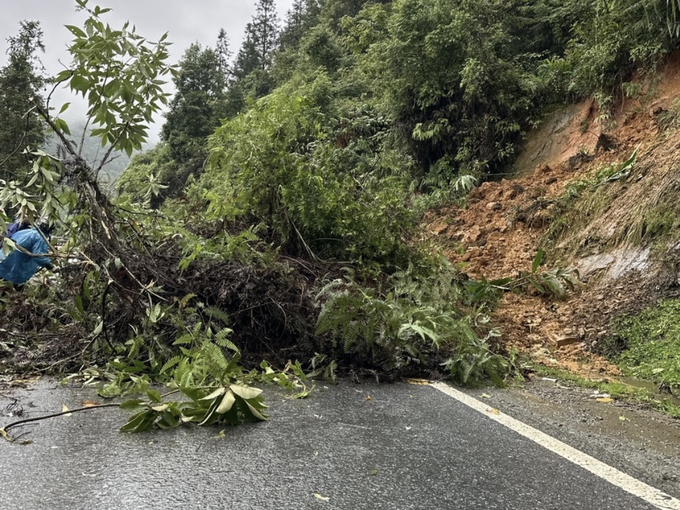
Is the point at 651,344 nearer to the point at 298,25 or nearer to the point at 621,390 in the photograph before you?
the point at 621,390

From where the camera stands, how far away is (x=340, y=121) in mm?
15219

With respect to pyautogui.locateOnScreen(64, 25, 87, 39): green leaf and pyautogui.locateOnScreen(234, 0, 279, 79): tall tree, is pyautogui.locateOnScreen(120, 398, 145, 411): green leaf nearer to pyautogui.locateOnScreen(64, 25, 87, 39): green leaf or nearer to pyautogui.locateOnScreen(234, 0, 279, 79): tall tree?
pyautogui.locateOnScreen(64, 25, 87, 39): green leaf

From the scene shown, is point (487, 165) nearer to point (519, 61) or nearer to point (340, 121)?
point (519, 61)

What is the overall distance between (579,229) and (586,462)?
5176 millimetres

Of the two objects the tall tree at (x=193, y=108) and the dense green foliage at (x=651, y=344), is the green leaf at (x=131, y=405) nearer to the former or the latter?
the dense green foliage at (x=651, y=344)

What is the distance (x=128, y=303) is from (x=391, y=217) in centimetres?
306

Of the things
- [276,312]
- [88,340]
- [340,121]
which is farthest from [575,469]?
[340,121]

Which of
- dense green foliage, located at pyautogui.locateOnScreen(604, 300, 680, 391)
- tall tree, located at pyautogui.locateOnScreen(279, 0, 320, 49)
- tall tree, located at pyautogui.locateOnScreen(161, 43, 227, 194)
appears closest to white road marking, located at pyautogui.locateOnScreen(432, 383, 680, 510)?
dense green foliage, located at pyautogui.locateOnScreen(604, 300, 680, 391)

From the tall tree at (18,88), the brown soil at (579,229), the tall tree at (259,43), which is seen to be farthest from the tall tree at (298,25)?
the brown soil at (579,229)

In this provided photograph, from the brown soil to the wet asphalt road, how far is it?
2.30 meters

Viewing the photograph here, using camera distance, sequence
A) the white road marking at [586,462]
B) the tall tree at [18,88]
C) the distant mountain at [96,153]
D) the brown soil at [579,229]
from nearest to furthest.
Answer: the white road marking at [586,462] → the distant mountain at [96,153] → the brown soil at [579,229] → the tall tree at [18,88]

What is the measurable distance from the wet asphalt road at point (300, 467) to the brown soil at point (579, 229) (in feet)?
7.53

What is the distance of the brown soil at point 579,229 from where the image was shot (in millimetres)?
4781

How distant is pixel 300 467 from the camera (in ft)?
6.69
